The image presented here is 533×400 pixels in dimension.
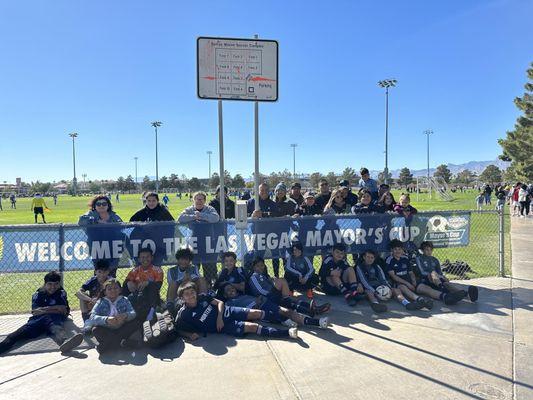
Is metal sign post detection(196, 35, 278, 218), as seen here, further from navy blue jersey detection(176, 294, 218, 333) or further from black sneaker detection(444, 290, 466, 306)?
black sneaker detection(444, 290, 466, 306)

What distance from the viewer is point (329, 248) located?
7.04m

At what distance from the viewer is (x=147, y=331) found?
4621 mm

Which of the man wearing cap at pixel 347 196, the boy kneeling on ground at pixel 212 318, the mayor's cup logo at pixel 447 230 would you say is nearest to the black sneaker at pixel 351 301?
the boy kneeling on ground at pixel 212 318

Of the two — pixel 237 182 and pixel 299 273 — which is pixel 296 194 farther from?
pixel 237 182

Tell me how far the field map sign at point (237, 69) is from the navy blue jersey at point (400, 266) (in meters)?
3.45

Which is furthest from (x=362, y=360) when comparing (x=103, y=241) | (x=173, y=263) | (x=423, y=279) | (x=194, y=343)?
(x=103, y=241)

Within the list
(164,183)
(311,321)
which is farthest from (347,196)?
(164,183)

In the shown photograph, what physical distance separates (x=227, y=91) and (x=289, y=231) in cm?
262

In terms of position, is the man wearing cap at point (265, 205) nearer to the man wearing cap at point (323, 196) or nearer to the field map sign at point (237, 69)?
the man wearing cap at point (323, 196)

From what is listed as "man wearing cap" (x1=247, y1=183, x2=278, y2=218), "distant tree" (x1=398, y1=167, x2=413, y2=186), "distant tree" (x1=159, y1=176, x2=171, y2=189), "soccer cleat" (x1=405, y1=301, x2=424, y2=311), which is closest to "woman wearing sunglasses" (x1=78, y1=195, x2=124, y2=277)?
"man wearing cap" (x1=247, y1=183, x2=278, y2=218)

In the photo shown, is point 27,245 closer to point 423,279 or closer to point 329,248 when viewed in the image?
point 329,248

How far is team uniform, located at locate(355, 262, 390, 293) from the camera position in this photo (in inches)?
251

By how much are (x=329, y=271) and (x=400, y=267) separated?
121cm

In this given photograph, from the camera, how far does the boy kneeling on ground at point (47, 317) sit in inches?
182
